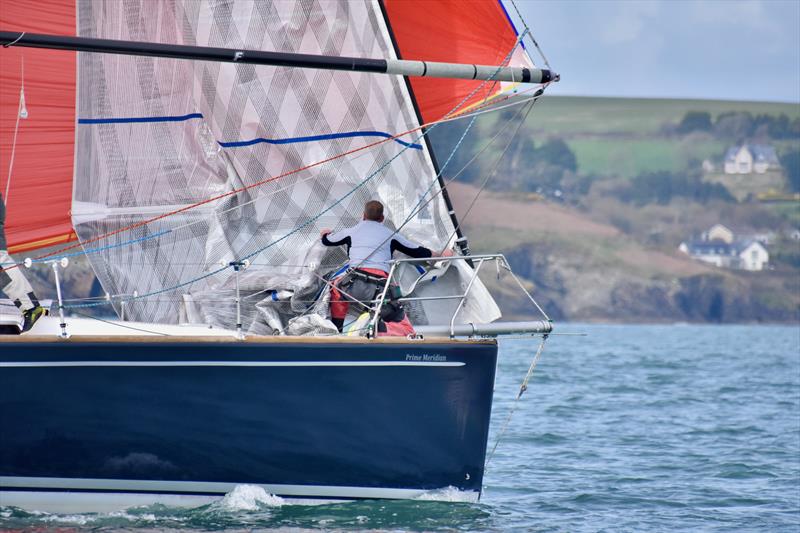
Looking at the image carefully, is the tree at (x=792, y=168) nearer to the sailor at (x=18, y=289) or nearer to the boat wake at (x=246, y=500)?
the boat wake at (x=246, y=500)

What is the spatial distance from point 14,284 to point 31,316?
29 centimetres

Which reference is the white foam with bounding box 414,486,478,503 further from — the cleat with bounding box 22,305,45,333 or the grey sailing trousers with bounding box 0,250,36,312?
the grey sailing trousers with bounding box 0,250,36,312

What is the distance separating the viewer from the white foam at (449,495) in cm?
890

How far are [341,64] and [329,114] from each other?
6.70 feet

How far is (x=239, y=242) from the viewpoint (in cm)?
1046

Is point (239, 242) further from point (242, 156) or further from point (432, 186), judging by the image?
point (432, 186)

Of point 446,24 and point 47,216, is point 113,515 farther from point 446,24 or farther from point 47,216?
point 446,24

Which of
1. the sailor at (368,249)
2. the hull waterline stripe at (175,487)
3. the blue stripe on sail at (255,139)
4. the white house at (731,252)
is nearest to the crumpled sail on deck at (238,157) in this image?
the blue stripe on sail at (255,139)

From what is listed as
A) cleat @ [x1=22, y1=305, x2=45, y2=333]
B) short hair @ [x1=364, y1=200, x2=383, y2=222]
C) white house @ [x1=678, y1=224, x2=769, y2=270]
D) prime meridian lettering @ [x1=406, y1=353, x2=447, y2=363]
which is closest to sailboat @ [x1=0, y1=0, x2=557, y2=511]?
prime meridian lettering @ [x1=406, y1=353, x2=447, y2=363]

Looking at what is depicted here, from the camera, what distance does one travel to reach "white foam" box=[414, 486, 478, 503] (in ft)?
29.2

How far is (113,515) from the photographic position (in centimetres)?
846

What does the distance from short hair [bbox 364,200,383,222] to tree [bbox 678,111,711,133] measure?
110594 mm

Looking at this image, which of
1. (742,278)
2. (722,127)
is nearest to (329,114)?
(742,278)

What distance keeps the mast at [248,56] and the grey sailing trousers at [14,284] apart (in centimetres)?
166
